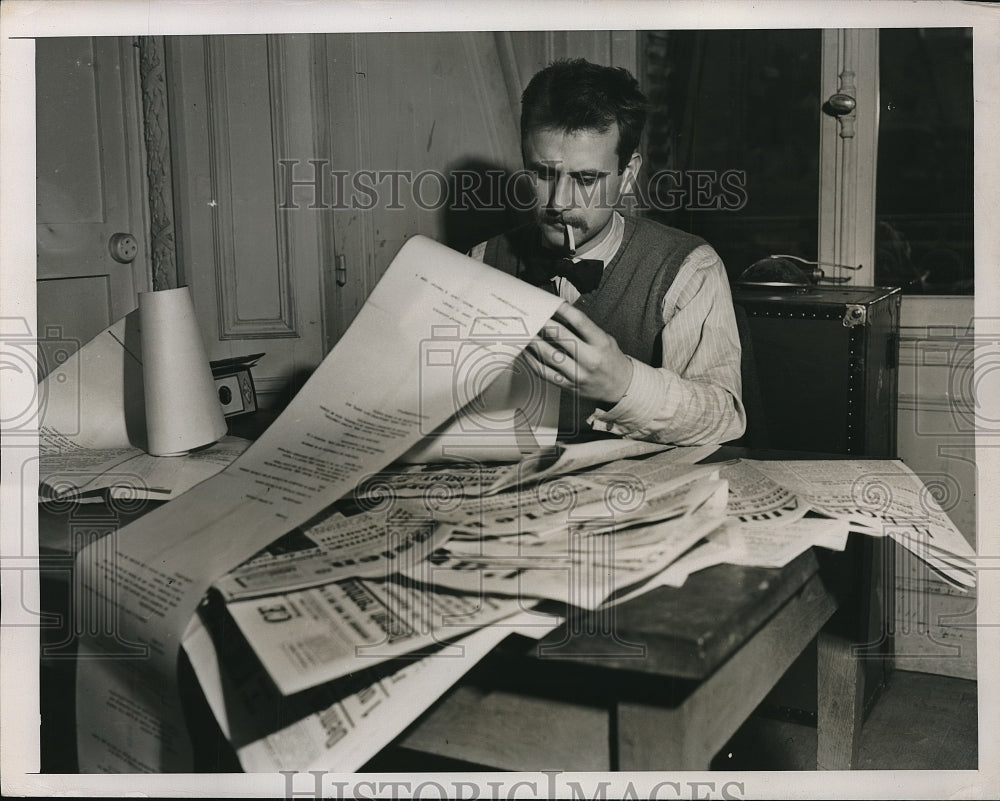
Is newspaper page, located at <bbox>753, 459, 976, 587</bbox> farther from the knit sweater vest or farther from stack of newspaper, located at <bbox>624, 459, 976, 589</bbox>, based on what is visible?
the knit sweater vest

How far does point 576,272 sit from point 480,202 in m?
0.56

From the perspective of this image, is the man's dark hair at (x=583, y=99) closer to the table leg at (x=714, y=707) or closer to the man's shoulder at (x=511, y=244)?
the man's shoulder at (x=511, y=244)

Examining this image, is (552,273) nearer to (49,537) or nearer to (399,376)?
(399,376)

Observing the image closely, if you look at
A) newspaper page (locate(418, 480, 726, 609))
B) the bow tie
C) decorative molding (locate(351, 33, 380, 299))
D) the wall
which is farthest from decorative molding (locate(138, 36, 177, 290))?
the wall

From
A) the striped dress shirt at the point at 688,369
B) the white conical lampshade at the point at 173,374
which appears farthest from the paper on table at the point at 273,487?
the striped dress shirt at the point at 688,369

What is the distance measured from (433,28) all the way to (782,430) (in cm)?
107

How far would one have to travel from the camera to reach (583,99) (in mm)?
1487

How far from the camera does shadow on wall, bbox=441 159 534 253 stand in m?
1.88

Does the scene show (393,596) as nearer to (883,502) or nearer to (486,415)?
(486,415)

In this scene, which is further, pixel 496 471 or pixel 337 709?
pixel 496 471

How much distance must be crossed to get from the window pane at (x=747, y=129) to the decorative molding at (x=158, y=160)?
113 centimetres

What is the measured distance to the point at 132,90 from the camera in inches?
60.5

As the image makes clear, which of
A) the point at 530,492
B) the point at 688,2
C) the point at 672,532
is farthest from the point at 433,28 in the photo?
the point at 672,532

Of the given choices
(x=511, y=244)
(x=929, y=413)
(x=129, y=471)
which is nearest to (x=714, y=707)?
(x=129, y=471)
